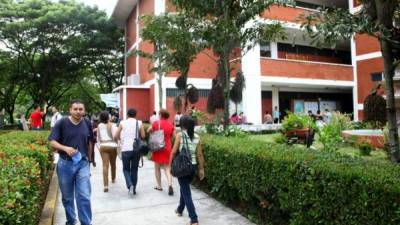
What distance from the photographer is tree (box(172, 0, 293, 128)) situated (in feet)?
31.7

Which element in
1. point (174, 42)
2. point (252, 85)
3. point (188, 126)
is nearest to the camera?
point (188, 126)

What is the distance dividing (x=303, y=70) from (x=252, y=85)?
12.1 feet

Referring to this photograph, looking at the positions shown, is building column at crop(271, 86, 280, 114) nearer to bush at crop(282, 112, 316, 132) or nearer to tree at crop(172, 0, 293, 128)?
bush at crop(282, 112, 316, 132)

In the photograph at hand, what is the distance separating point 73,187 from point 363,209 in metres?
3.49

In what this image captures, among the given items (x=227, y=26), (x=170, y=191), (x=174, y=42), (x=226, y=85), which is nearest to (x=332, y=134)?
(x=226, y=85)

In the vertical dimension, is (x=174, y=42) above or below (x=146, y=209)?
above

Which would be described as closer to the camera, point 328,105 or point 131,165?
point 131,165

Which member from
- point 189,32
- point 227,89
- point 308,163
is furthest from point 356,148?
point 308,163

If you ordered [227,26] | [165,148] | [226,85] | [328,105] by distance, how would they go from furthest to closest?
[328,105]
[226,85]
[227,26]
[165,148]

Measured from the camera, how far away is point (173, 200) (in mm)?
7078

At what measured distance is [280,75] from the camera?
22.5m

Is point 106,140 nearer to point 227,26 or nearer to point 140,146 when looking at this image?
point 140,146

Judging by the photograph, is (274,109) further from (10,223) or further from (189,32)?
(10,223)

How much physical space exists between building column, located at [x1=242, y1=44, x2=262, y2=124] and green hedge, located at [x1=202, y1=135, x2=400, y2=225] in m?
15.2
